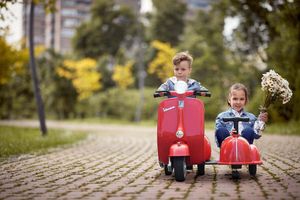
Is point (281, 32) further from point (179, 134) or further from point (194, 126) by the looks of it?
point (179, 134)

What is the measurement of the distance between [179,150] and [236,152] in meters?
0.67

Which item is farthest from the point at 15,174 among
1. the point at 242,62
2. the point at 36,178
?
the point at 242,62

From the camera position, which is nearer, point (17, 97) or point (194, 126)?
point (194, 126)

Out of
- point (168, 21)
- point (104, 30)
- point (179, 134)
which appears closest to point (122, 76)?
point (168, 21)

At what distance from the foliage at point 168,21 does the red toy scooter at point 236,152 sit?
41.0 metres

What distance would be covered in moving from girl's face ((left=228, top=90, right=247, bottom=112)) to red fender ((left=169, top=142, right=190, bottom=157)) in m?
0.94

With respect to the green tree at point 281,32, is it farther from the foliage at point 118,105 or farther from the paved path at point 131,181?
the foliage at point 118,105

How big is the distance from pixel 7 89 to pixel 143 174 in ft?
122

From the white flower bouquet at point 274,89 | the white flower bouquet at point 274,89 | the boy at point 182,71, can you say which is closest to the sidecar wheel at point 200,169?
the white flower bouquet at point 274,89

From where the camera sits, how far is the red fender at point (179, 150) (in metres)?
5.70

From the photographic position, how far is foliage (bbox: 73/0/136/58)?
4853 centimetres

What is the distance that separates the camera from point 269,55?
18438mm

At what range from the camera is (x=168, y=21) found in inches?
1865

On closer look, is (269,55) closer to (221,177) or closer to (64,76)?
(221,177)
